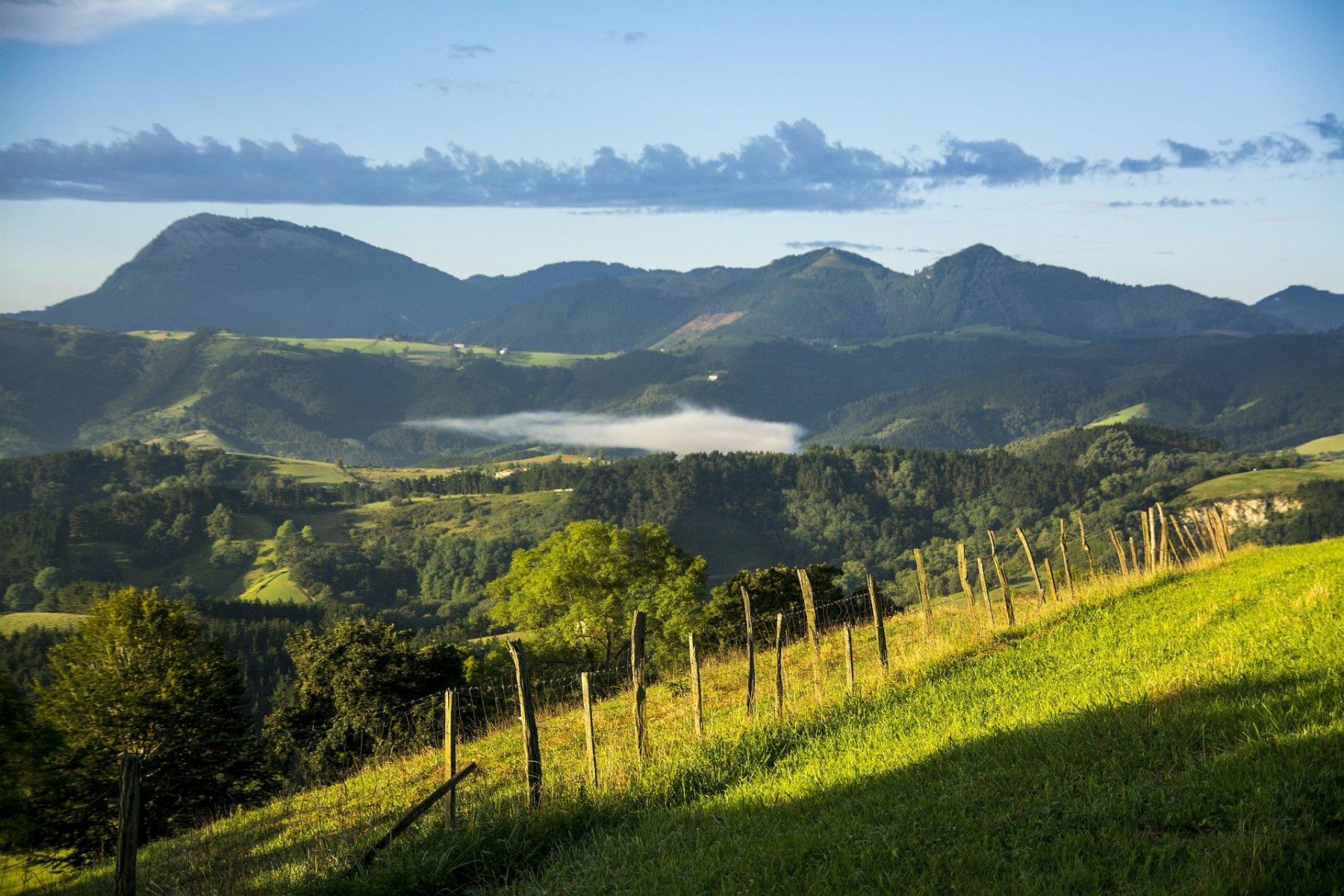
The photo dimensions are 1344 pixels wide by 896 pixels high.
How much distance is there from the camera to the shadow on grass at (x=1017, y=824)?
7340 mm

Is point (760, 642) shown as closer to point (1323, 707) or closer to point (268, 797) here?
point (268, 797)

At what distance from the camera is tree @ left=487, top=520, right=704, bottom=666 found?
169 ft

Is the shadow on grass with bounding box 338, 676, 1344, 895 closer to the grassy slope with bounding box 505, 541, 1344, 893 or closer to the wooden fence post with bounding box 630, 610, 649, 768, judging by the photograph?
the grassy slope with bounding box 505, 541, 1344, 893

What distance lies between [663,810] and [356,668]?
29.1 m

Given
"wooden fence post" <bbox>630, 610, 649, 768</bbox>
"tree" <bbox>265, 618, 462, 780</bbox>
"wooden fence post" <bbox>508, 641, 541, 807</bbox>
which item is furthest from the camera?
"tree" <bbox>265, 618, 462, 780</bbox>

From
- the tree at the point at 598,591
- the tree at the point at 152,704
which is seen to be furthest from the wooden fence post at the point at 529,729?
the tree at the point at 598,591

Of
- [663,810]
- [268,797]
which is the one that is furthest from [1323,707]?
[268,797]

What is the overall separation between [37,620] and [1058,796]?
155565mm

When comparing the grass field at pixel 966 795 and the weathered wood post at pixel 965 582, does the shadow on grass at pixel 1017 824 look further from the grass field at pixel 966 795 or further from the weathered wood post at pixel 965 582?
the weathered wood post at pixel 965 582

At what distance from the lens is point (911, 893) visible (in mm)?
7520

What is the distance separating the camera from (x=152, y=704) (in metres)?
34.4

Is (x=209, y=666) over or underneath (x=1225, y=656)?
underneath

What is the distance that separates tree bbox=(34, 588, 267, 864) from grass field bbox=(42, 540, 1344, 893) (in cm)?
1412

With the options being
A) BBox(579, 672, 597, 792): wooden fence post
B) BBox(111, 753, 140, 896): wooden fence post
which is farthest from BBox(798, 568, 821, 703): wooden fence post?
BBox(111, 753, 140, 896): wooden fence post
